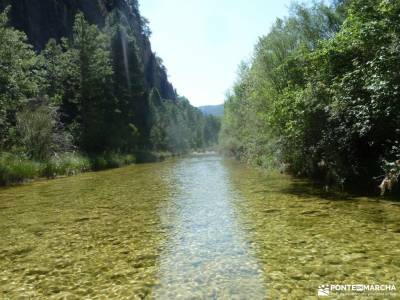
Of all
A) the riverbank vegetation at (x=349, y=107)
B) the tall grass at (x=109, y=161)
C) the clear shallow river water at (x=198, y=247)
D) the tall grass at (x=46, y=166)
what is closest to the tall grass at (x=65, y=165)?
the tall grass at (x=46, y=166)

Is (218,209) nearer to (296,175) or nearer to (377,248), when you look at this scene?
(377,248)

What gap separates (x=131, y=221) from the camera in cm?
1018

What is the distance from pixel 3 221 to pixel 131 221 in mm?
3822

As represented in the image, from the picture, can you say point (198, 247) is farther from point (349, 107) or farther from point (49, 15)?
point (49, 15)

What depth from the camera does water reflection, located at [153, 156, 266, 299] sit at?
544cm

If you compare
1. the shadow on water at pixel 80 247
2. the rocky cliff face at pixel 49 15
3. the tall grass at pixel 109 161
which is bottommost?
the shadow on water at pixel 80 247

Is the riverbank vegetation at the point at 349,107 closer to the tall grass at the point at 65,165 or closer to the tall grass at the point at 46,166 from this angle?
the tall grass at the point at 46,166

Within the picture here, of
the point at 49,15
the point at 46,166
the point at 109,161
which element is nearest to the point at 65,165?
the point at 46,166

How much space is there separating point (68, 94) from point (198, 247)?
37.9m

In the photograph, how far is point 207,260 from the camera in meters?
6.75

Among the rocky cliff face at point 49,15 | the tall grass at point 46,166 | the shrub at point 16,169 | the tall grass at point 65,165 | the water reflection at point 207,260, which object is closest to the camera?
the water reflection at point 207,260

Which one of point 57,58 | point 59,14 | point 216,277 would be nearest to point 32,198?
point 216,277

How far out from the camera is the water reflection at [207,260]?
5.44 metres

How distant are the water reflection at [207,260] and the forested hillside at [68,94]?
1430 cm
